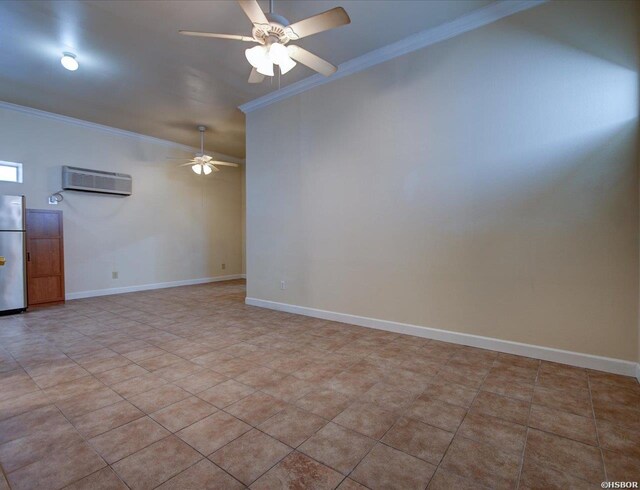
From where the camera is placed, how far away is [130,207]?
651cm

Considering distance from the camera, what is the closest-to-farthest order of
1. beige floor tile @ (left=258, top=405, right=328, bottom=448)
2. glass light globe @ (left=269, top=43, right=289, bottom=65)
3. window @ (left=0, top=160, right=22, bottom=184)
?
beige floor tile @ (left=258, top=405, right=328, bottom=448) → glass light globe @ (left=269, top=43, right=289, bottom=65) → window @ (left=0, top=160, right=22, bottom=184)

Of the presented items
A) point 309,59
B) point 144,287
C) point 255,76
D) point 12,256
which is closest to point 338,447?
point 309,59

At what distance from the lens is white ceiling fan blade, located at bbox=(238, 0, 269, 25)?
2057 mm

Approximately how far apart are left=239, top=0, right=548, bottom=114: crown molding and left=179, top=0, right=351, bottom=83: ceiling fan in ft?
4.09

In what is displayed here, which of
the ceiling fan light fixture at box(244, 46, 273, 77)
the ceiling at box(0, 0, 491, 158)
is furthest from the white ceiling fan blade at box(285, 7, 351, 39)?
the ceiling at box(0, 0, 491, 158)

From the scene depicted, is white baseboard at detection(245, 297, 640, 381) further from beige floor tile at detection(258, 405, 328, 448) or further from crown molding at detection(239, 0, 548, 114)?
crown molding at detection(239, 0, 548, 114)

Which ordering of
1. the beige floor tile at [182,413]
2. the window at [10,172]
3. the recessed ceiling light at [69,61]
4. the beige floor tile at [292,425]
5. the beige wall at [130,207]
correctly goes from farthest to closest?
1. the beige wall at [130,207]
2. the window at [10,172]
3. the recessed ceiling light at [69,61]
4. the beige floor tile at [182,413]
5. the beige floor tile at [292,425]

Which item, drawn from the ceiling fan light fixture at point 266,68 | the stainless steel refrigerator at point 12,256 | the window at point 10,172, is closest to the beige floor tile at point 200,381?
the ceiling fan light fixture at point 266,68

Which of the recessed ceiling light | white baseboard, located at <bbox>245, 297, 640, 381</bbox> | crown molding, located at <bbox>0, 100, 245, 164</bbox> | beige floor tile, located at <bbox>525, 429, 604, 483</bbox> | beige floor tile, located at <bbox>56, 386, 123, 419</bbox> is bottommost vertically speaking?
beige floor tile, located at <bbox>525, 429, 604, 483</bbox>

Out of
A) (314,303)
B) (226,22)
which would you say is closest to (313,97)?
(226,22)

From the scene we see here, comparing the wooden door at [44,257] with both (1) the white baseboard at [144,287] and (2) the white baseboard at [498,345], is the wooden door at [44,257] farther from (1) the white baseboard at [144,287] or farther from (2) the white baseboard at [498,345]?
(2) the white baseboard at [498,345]

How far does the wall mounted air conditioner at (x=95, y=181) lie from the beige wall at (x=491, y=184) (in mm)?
4025

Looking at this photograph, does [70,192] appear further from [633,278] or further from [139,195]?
[633,278]

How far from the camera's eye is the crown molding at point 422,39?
293cm
